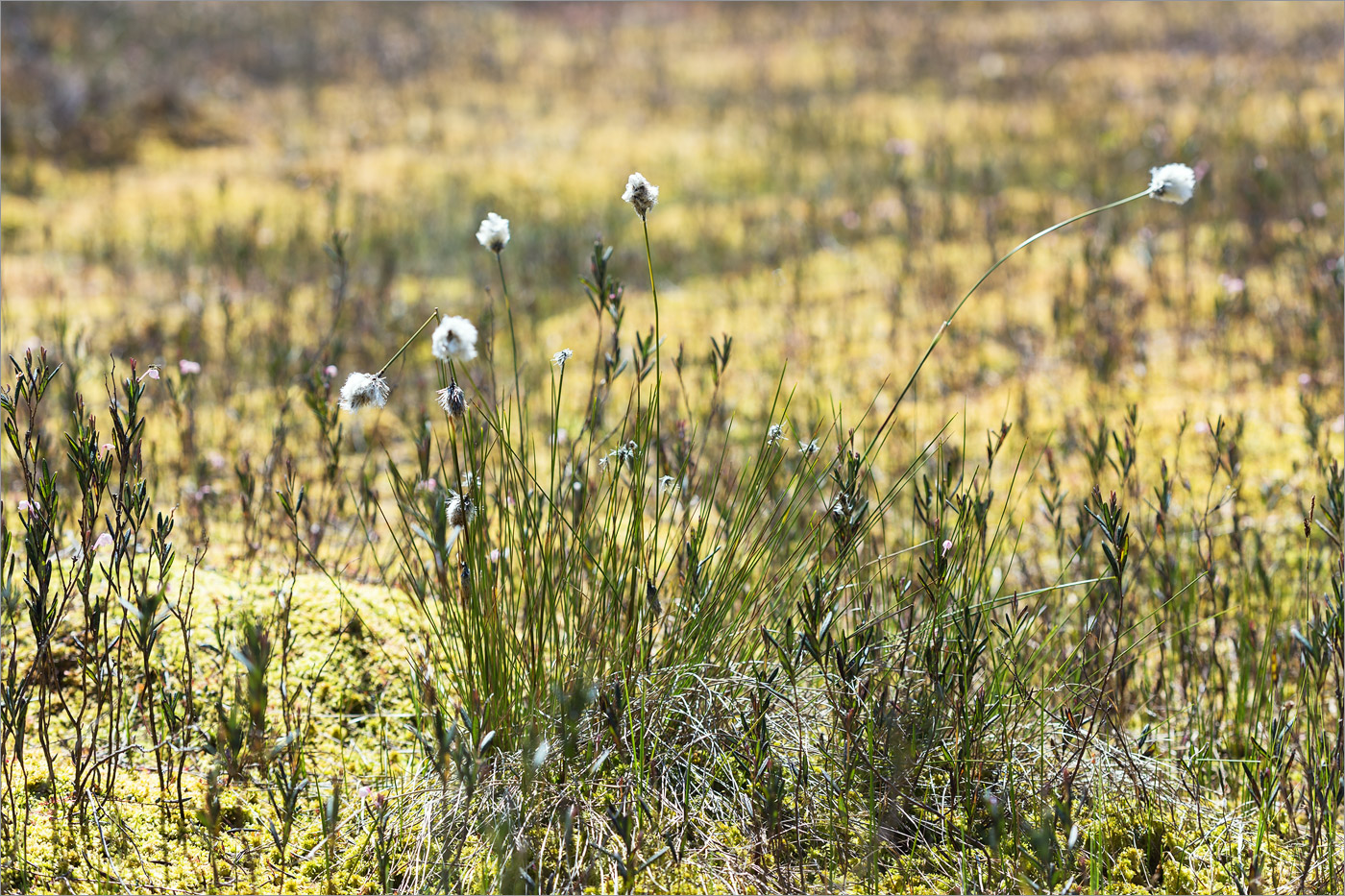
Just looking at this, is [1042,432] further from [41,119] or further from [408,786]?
[41,119]

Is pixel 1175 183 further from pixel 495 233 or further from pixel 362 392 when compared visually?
pixel 362 392

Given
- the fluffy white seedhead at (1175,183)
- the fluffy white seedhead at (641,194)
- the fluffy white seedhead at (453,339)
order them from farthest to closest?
the fluffy white seedhead at (1175,183) < the fluffy white seedhead at (641,194) < the fluffy white seedhead at (453,339)

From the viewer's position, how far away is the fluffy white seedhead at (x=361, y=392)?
175 centimetres

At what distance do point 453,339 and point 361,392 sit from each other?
0.88ft

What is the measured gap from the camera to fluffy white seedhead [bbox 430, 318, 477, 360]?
5.25ft

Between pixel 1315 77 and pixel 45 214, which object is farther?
pixel 1315 77

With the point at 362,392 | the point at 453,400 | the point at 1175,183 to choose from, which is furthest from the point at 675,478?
the point at 1175,183

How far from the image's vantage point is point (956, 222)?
8.69m

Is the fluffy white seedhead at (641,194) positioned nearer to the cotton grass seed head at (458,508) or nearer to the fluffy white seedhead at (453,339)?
the fluffy white seedhead at (453,339)

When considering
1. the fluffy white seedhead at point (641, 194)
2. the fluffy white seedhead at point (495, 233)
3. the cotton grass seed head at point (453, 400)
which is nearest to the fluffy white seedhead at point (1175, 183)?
the fluffy white seedhead at point (641, 194)

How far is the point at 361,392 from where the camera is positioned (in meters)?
1.77

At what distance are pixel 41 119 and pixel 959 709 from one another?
1312cm

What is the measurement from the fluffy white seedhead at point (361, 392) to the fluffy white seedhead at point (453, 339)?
206 millimetres

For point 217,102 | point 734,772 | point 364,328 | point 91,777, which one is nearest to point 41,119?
point 217,102
